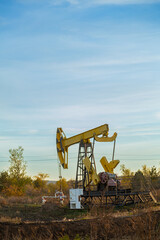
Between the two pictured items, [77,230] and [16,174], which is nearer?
[77,230]

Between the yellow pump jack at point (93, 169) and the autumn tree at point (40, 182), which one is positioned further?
the autumn tree at point (40, 182)

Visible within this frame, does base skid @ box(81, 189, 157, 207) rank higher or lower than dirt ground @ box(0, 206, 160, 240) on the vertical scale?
higher

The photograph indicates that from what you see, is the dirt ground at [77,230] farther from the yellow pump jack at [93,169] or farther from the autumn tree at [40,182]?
the autumn tree at [40,182]

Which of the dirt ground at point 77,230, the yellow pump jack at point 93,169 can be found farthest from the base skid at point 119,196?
the dirt ground at point 77,230

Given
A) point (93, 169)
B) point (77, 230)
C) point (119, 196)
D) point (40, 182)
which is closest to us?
point (77, 230)

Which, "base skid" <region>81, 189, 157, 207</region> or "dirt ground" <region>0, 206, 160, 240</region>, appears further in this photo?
"base skid" <region>81, 189, 157, 207</region>

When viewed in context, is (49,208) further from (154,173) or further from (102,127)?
(154,173)

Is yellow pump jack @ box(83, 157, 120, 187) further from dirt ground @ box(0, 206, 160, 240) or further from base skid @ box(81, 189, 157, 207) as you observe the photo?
dirt ground @ box(0, 206, 160, 240)

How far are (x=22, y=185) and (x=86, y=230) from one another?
27066 millimetres

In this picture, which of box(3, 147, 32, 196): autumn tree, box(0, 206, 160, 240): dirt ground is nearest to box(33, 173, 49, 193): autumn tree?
box(3, 147, 32, 196): autumn tree

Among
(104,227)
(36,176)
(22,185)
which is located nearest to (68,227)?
(104,227)

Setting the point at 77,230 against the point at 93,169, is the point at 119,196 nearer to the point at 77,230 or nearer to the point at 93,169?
the point at 93,169

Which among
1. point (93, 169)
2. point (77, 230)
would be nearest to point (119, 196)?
point (93, 169)

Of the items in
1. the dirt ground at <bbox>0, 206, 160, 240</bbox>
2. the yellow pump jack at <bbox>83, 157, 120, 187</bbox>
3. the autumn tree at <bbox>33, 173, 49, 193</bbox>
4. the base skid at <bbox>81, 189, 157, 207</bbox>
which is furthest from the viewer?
the autumn tree at <bbox>33, 173, 49, 193</bbox>
